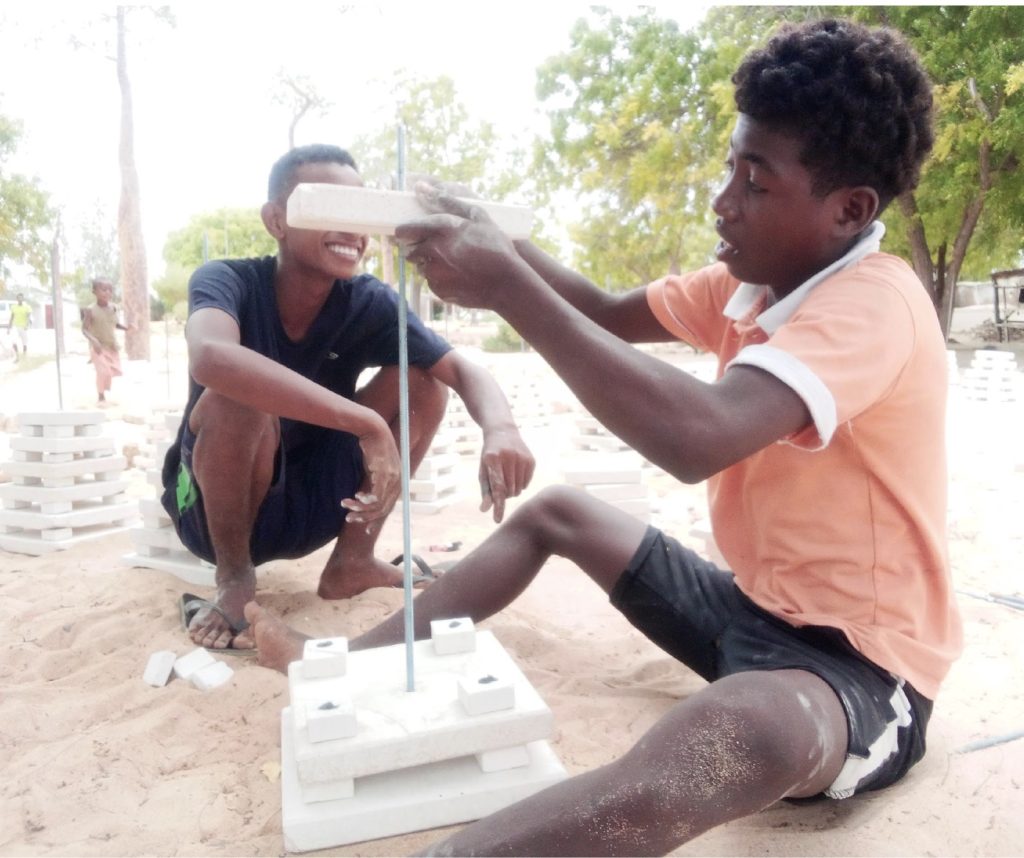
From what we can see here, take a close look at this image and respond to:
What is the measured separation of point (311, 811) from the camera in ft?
4.91

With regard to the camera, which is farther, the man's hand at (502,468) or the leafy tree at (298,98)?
the leafy tree at (298,98)

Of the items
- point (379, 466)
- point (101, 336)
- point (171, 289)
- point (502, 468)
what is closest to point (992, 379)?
point (502, 468)

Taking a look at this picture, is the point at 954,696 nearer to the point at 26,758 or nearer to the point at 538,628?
the point at 538,628

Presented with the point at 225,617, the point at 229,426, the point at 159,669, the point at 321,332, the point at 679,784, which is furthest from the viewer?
the point at 321,332

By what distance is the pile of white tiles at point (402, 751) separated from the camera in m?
1.48

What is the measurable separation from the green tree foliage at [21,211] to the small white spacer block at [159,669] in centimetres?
1862

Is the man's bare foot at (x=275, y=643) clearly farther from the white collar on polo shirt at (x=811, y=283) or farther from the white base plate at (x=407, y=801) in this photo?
the white collar on polo shirt at (x=811, y=283)

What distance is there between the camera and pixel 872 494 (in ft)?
5.25

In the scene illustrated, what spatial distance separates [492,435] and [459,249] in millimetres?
834

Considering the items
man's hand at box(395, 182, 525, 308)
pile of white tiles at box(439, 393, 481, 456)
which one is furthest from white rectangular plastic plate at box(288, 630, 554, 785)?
pile of white tiles at box(439, 393, 481, 456)

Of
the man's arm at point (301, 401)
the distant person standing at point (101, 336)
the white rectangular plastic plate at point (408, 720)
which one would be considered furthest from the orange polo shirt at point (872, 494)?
the distant person standing at point (101, 336)

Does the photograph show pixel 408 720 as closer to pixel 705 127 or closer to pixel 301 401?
pixel 301 401

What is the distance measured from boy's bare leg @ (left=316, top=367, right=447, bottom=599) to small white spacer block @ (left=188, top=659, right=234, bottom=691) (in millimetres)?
600

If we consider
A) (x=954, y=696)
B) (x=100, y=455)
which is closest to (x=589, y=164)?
(x=100, y=455)
